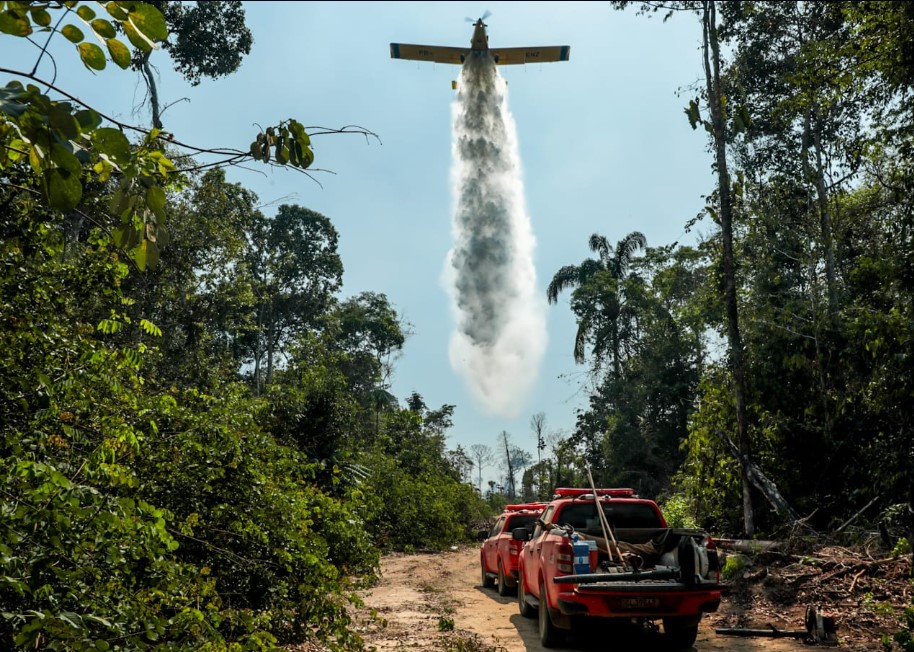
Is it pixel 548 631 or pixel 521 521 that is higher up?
pixel 521 521

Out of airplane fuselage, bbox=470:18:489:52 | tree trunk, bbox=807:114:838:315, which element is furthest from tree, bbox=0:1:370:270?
airplane fuselage, bbox=470:18:489:52

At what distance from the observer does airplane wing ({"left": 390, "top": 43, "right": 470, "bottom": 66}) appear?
1191 inches

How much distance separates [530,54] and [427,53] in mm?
4352

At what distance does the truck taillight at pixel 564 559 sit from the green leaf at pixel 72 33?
7.48 metres

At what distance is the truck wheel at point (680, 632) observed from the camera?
861cm

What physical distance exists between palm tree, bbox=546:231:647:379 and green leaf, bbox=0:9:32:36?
43375mm

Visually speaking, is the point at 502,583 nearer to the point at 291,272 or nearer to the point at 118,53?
the point at 118,53

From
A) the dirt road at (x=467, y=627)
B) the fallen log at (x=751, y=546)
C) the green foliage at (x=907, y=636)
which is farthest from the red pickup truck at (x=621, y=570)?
the fallen log at (x=751, y=546)

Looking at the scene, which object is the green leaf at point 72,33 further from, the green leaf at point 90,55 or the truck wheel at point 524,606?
the truck wheel at point 524,606

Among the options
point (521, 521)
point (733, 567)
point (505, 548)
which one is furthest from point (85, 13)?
point (521, 521)

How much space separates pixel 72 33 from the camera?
2318 mm

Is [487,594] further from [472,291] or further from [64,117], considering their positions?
[472,291]

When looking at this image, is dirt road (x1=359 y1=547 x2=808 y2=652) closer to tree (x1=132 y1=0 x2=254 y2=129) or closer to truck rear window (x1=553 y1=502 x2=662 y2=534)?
truck rear window (x1=553 y1=502 x2=662 y2=534)

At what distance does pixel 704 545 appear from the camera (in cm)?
857
